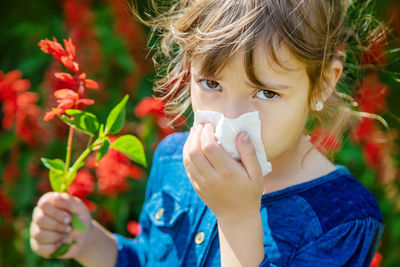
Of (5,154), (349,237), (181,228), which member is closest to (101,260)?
(181,228)

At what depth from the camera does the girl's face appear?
1096 mm

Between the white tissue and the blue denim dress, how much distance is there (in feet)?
0.33

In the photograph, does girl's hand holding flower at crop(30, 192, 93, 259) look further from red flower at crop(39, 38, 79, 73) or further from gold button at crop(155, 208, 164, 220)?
red flower at crop(39, 38, 79, 73)

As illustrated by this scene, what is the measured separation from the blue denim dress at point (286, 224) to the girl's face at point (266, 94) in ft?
0.47

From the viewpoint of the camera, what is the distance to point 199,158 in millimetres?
1103

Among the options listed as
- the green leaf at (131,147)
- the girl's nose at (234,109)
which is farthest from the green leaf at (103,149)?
the girl's nose at (234,109)

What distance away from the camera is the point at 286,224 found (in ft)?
3.95

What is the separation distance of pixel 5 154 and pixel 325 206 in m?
1.62

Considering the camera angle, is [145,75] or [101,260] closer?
[101,260]

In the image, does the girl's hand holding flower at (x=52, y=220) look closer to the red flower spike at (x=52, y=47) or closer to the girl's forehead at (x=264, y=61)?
the red flower spike at (x=52, y=47)

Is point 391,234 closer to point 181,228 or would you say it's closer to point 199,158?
point 181,228

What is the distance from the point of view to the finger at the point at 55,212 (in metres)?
1.28

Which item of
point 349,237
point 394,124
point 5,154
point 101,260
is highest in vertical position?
point 349,237

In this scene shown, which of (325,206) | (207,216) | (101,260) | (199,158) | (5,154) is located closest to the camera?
(199,158)
